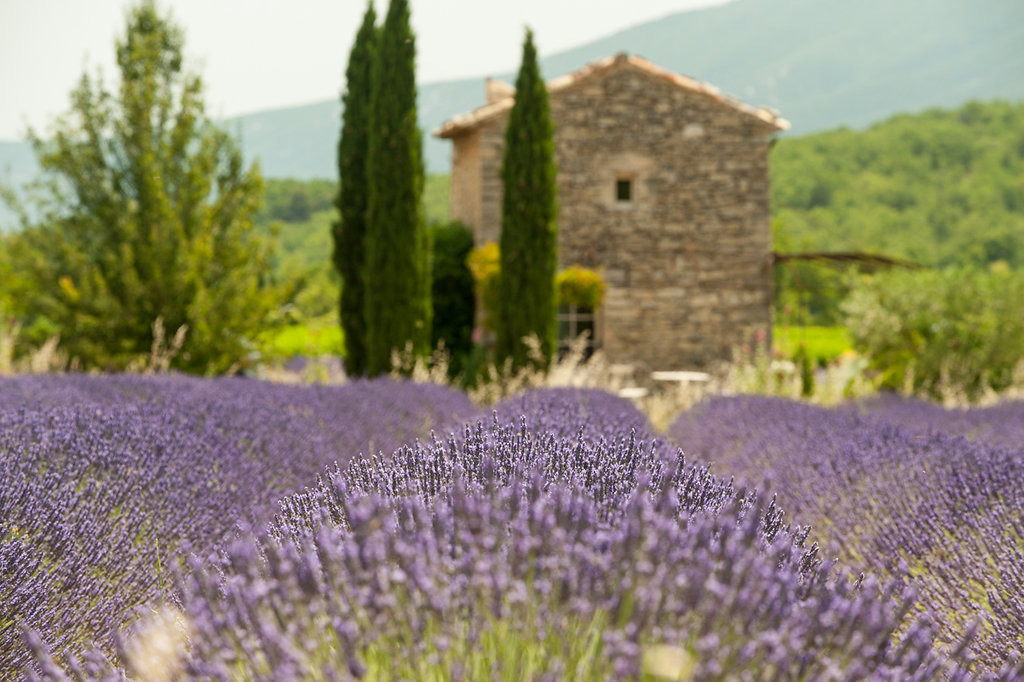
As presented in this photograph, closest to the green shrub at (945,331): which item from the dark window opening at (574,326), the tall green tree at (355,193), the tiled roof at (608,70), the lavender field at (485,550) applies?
the tiled roof at (608,70)

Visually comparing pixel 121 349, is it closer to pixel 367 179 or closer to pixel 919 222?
pixel 367 179

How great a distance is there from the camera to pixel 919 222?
41094 mm

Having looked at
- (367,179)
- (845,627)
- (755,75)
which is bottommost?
(845,627)

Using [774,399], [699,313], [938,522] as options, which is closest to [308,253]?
[699,313]

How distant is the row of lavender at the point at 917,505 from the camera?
2357mm

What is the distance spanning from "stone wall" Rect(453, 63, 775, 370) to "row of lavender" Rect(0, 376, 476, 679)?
934 centimetres

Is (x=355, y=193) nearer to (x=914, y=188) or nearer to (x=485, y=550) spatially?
(x=485, y=550)

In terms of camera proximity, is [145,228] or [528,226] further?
[528,226]

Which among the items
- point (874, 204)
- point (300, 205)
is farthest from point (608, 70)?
point (300, 205)

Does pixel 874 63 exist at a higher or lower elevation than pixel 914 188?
higher

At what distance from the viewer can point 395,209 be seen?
980cm

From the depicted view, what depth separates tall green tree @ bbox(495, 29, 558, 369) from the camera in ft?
34.4

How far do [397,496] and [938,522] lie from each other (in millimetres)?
1953

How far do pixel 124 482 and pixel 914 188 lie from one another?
47.3m
